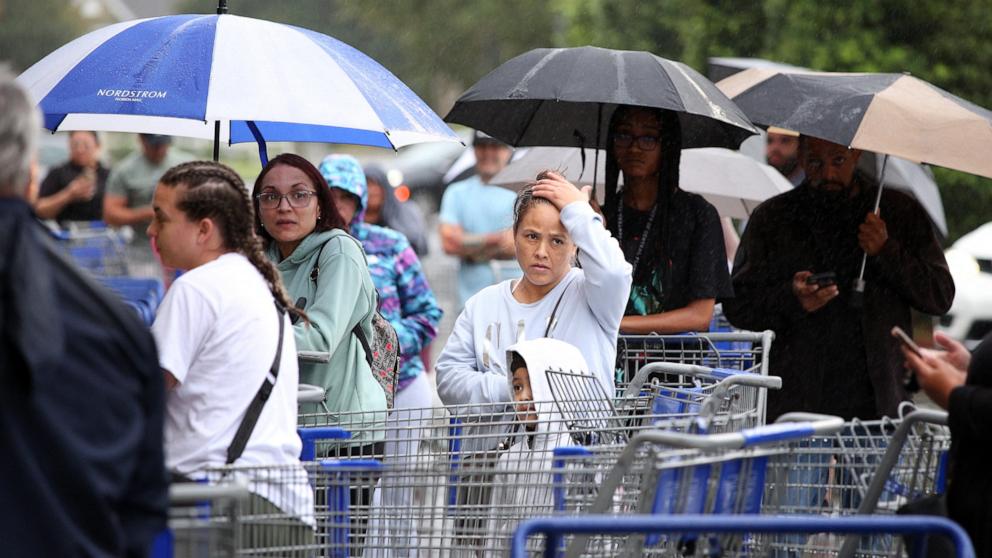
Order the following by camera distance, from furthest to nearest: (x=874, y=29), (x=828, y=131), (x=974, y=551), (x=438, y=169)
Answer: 1. (x=438, y=169)
2. (x=874, y=29)
3. (x=828, y=131)
4. (x=974, y=551)

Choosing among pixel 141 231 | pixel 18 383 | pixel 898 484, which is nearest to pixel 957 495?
pixel 898 484

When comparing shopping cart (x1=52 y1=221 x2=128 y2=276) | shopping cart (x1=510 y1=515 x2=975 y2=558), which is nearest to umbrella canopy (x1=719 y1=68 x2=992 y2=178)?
shopping cart (x1=510 y1=515 x2=975 y2=558)

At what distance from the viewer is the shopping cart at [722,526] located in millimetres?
3568

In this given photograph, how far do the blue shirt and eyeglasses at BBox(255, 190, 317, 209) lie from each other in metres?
5.37

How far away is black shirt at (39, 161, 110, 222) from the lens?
1385cm

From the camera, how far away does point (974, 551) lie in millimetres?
4062

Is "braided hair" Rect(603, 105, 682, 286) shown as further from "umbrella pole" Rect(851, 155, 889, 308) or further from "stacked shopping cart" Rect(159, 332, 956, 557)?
"stacked shopping cart" Rect(159, 332, 956, 557)

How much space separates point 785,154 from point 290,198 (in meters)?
5.18

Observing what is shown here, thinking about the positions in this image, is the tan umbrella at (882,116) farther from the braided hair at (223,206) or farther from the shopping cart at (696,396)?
the braided hair at (223,206)

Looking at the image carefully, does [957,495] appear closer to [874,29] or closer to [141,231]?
[141,231]

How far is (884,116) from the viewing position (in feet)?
22.0

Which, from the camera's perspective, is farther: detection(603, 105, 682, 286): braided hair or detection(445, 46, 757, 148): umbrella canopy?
detection(603, 105, 682, 286): braided hair

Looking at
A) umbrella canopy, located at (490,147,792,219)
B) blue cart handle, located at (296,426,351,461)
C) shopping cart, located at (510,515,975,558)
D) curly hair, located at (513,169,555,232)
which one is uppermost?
umbrella canopy, located at (490,147,792,219)

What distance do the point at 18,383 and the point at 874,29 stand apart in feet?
47.5
